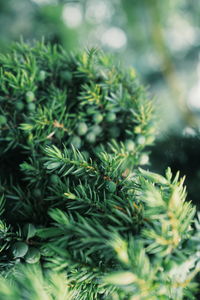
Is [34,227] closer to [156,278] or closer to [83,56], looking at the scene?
[156,278]

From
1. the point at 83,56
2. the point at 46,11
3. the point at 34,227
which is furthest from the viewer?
the point at 46,11

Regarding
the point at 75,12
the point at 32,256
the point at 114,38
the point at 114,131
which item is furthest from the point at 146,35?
the point at 32,256

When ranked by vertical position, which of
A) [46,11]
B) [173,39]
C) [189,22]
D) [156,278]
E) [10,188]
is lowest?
[10,188]

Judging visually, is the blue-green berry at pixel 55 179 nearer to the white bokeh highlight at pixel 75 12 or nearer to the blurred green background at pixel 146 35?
the blurred green background at pixel 146 35

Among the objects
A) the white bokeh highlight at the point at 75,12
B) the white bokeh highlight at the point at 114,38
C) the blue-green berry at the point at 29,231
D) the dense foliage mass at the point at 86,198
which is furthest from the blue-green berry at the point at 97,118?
the white bokeh highlight at the point at 114,38

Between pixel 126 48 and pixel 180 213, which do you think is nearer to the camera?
pixel 180 213

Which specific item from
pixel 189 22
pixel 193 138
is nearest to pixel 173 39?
pixel 189 22
